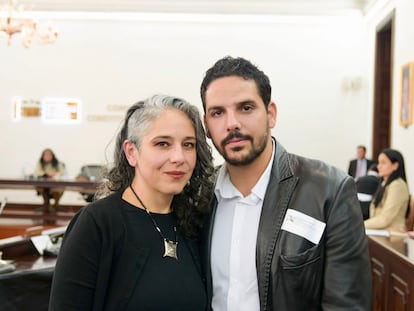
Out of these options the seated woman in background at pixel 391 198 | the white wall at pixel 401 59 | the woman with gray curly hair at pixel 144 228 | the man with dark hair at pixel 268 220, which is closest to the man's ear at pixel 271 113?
the man with dark hair at pixel 268 220

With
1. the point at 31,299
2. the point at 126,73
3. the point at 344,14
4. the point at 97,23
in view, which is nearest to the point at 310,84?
the point at 344,14

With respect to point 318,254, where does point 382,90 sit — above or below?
above

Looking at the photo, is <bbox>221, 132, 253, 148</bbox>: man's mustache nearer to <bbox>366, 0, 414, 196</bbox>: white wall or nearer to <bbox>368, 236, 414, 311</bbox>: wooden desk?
<bbox>368, 236, 414, 311</bbox>: wooden desk

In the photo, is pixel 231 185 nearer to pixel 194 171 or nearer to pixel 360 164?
pixel 194 171

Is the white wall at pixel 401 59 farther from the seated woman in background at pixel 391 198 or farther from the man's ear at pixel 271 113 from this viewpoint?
the man's ear at pixel 271 113

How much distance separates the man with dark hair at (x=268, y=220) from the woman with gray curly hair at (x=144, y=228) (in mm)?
76

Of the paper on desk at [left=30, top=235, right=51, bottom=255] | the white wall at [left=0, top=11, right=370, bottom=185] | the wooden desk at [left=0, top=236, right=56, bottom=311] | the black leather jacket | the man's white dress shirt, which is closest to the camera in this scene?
A: the black leather jacket

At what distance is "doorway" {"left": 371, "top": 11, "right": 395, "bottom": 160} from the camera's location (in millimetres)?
9617

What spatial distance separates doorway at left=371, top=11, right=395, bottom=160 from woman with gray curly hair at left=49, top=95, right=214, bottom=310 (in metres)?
8.65

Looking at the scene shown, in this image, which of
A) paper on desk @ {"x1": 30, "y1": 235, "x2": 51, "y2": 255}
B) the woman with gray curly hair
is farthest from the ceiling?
the woman with gray curly hair

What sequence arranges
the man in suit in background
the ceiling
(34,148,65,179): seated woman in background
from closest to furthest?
(34,148,65,179): seated woman in background, the man in suit in background, the ceiling

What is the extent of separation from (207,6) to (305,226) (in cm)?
938

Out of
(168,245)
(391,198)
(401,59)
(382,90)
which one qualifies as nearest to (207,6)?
(382,90)

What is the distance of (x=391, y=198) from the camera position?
15.4ft
